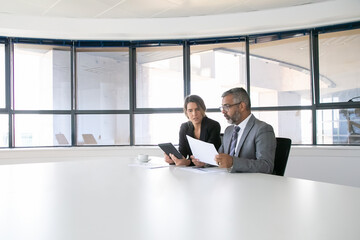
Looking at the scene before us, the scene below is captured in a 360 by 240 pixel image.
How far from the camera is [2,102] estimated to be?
15.0ft

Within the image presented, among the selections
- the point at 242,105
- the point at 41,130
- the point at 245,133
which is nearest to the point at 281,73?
the point at 242,105

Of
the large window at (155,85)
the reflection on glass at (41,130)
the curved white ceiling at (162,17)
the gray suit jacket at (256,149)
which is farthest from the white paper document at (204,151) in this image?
the reflection on glass at (41,130)

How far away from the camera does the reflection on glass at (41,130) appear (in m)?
4.69

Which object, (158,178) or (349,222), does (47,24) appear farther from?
(349,222)

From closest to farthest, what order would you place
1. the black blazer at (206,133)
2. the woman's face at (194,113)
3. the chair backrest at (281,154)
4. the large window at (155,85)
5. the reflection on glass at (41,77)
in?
the chair backrest at (281,154) → the black blazer at (206,133) → the woman's face at (194,113) → the large window at (155,85) → the reflection on glass at (41,77)

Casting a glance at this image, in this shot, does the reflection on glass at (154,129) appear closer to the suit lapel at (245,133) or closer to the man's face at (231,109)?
the man's face at (231,109)

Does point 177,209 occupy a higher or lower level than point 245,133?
lower

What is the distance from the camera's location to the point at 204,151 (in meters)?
1.94

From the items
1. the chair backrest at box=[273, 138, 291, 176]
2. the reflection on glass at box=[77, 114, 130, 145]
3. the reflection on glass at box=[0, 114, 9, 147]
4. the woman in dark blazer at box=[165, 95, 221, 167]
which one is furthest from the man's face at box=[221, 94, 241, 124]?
the reflection on glass at box=[0, 114, 9, 147]

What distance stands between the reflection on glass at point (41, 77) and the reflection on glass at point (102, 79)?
0.80 feet

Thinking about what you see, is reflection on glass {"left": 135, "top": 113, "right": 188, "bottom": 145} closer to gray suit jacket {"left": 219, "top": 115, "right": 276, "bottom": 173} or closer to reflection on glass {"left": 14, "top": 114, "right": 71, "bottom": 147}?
reflection on glass {"left": 14, "top": 114, "right": 71, "bottom": 147}

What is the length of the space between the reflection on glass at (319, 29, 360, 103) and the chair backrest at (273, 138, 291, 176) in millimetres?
2616

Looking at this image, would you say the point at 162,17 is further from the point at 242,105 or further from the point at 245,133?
the point at 245,133

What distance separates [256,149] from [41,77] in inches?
166
